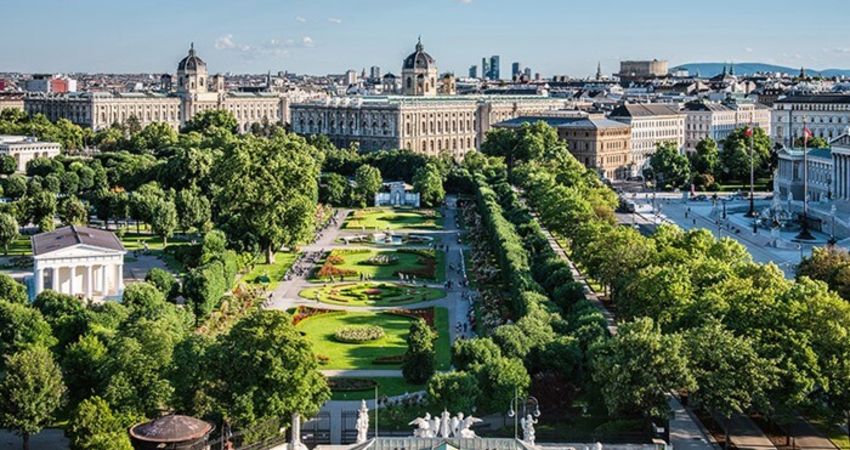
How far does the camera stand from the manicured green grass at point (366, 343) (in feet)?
173

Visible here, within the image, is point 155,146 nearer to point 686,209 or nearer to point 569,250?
point 686,209

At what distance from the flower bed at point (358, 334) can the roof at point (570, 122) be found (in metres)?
95.2

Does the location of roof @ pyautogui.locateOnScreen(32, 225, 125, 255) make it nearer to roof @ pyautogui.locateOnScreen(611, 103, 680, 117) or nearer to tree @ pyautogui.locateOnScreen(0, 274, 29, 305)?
tree @ pyautogui.locateOnScreen(0, 274, 29, 305)

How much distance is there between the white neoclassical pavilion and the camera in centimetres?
6438

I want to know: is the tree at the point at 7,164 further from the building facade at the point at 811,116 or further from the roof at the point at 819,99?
the roof at the point at 819,99

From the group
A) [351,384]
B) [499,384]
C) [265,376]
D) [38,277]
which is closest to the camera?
[265,376]

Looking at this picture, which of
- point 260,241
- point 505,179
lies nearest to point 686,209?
point 505,179

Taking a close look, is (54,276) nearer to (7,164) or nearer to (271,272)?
(271,272)

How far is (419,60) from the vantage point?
7554 inches

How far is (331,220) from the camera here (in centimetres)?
10694

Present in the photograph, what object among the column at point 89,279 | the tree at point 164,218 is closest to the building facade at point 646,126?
the tree at point 164,218

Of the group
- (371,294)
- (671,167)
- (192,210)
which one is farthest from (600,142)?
(371,294)

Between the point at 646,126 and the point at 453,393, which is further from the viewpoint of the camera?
the point at 646,126

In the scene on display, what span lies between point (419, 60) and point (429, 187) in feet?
252
